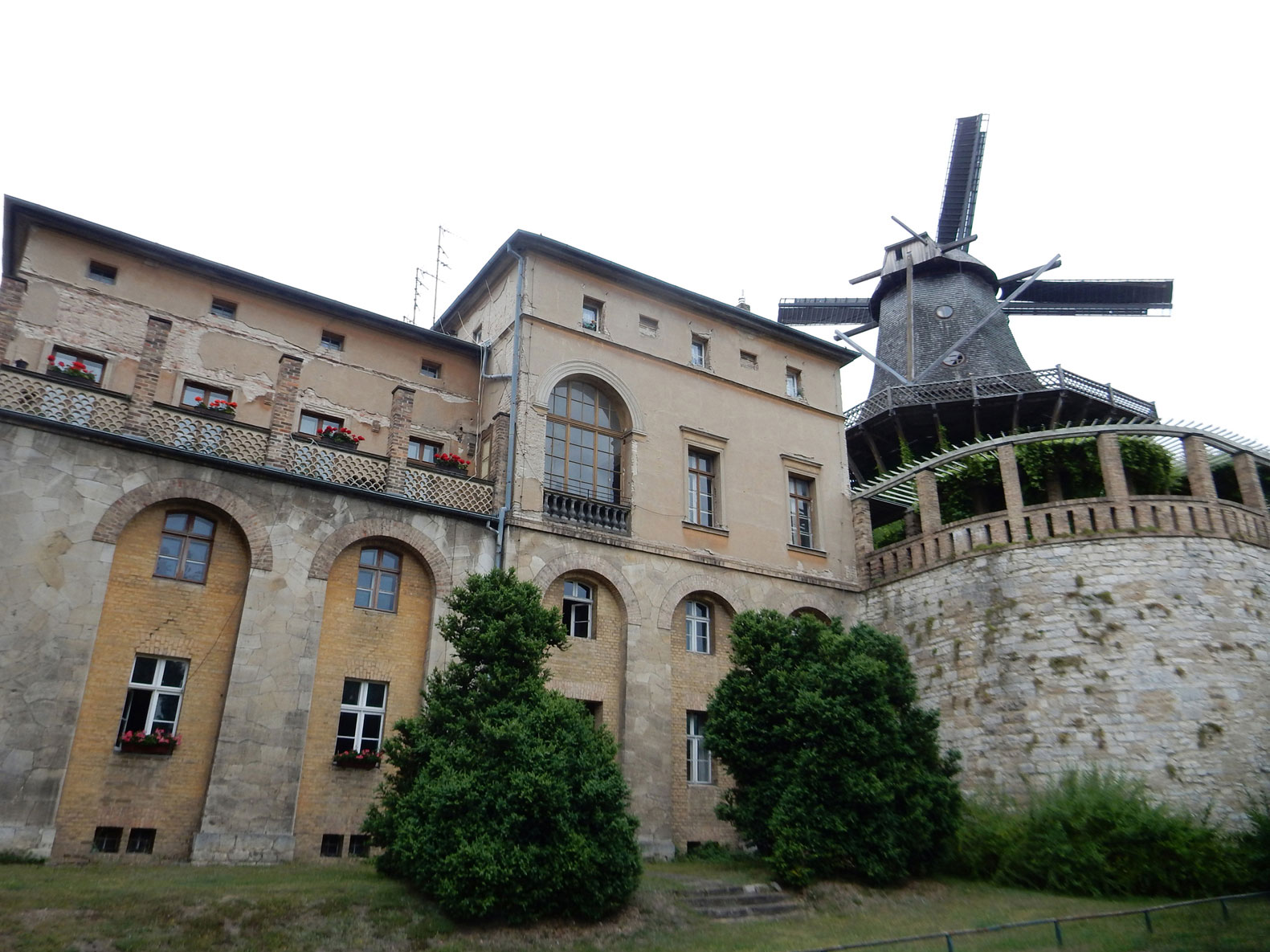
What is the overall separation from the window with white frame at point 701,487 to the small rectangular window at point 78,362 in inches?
528

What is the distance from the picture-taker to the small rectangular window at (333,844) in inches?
647

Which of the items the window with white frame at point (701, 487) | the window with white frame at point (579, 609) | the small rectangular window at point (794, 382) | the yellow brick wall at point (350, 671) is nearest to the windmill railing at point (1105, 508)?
the small rectangular window at point (794, 382)

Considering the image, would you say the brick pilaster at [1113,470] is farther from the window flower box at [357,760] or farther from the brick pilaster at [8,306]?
the brick pilaster at [8,306]

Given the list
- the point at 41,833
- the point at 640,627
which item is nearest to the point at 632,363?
the point at 640,627

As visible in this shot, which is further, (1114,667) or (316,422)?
(316,422)

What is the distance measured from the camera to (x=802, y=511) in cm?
2573

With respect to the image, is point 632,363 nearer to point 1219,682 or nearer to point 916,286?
point 1219,682

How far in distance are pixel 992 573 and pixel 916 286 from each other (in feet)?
64.5

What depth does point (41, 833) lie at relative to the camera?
1393 centimetres

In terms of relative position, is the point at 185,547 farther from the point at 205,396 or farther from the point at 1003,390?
the point at 1003,390

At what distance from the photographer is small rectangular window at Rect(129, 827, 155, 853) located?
1505 centimetres

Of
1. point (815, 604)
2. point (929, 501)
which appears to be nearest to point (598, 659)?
point (815, 604)

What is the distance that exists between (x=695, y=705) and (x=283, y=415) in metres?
11.0

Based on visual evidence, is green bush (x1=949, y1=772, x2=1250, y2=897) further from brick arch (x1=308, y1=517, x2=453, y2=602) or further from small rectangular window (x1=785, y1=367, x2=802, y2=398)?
small rectangular window (x1=785, y1=367, x2=802, y2=398)
